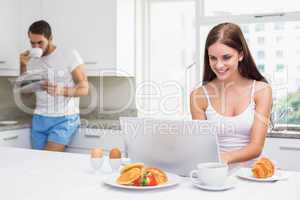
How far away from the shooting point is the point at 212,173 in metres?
1.28

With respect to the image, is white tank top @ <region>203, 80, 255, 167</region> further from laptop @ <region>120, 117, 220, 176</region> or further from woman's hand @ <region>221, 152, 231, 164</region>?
laptop @ <region>120, 117, 220, 176</region>

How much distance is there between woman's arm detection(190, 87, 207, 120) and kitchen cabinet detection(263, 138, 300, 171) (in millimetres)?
942

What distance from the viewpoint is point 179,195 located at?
124 centimetres

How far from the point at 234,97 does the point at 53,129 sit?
160cm

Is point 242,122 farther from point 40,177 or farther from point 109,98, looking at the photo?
point 109,98

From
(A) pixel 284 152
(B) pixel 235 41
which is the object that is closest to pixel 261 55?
(A) pixel 284 152

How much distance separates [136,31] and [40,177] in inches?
92.6

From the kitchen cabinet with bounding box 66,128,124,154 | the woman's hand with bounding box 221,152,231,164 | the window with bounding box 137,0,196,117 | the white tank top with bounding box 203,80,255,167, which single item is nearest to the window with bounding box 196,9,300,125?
the window with bounding box 137,0,196,117

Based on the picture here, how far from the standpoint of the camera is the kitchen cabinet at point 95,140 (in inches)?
126

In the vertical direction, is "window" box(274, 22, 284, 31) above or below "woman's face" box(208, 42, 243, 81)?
above

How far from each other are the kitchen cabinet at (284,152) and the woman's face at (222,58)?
105 centimetres

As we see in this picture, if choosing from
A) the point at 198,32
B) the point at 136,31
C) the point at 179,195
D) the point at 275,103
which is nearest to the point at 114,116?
the point at 136,31

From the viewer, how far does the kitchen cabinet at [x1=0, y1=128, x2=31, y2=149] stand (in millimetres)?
3126

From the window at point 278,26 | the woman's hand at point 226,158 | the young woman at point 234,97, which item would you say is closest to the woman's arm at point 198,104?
the young woman at point 234,97
